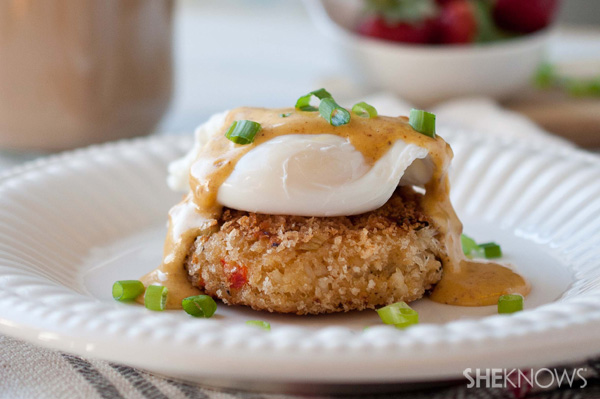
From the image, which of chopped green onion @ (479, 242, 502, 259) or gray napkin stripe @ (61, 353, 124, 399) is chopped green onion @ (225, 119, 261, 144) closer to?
gray napkin stripe @ (61, 353, 124, 399)

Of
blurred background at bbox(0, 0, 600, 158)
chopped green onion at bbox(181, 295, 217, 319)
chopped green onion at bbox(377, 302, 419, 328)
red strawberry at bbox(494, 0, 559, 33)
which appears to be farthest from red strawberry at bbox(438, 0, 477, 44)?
chopped green onion at bbox(181, 295, 217, 319)

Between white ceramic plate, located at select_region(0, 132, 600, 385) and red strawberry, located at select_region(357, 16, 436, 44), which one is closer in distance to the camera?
white ceramic plate, located at select_region(0, 132, 600, 385)

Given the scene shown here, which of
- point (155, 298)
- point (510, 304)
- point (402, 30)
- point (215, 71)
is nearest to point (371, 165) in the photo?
point (510, 304)

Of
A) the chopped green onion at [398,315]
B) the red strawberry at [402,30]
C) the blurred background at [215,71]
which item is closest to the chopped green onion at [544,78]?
the blurred background at [215,71]

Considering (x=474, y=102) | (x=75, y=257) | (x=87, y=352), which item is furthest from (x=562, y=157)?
(x=87, y=352)

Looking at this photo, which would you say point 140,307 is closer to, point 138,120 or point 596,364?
point 596,364

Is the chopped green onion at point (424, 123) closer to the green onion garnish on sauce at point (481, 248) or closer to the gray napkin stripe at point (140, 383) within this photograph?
the green onion garnish on sauce at point (481, 248)

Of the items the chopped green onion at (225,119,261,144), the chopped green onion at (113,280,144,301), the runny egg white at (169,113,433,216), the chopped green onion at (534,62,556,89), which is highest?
the chopped green onion at (225,119,261,144)

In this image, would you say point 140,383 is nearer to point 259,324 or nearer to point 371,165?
point 259,324
